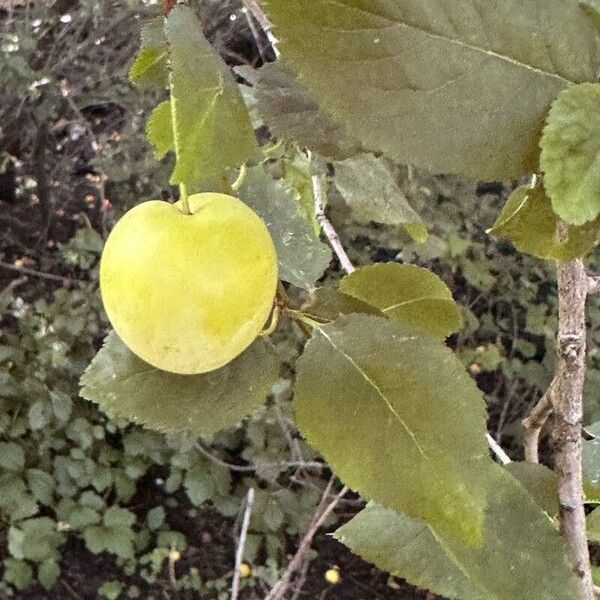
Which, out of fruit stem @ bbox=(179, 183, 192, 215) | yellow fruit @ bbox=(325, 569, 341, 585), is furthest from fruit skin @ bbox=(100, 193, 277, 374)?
yellow fruit @ bbox=(325, 569, 341, 585)

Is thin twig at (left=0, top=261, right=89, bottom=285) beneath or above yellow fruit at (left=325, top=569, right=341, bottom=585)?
above

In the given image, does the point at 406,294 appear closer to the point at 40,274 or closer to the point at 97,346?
the point at 97,346

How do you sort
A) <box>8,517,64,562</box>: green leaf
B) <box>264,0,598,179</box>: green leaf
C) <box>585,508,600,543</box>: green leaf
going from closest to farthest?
<box>264,0,598,179</box>: green leaf < <box>585,508,600,543</box>: green leaf < <box>8,517,64,562</box>: green leaf

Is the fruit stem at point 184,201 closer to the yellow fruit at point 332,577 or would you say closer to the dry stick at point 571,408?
the dry stick at point 571,408

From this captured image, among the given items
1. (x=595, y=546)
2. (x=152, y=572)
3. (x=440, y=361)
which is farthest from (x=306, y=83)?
(x=595, y=546)

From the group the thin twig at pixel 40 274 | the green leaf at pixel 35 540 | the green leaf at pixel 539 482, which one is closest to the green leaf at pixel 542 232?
the green leaf at pixel 539 482

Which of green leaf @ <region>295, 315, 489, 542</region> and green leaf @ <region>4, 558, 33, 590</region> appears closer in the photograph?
green leaf @ <region>295, 315, 489, 542</region>

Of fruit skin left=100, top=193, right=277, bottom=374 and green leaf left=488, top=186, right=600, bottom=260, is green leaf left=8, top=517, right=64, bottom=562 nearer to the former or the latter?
fruit skin left=100, top=193, right=277, bottom=374
